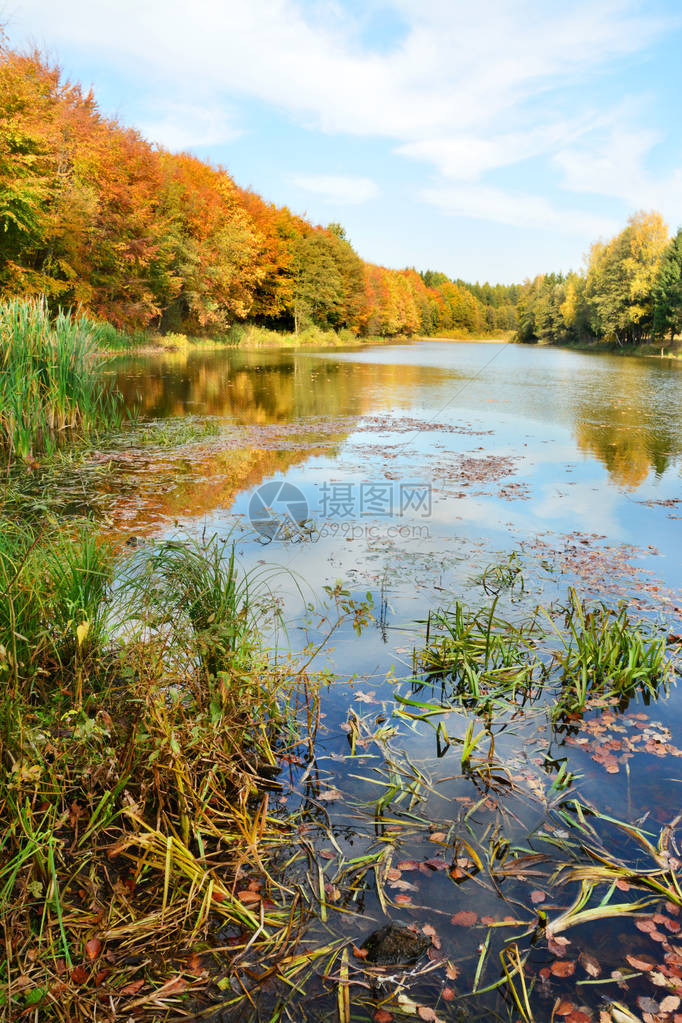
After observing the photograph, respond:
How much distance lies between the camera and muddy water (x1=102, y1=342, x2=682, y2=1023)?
82.0 inches

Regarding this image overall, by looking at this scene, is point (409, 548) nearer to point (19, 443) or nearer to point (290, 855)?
point (290, 855)

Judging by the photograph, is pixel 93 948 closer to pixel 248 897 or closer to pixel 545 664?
pixel 248 897

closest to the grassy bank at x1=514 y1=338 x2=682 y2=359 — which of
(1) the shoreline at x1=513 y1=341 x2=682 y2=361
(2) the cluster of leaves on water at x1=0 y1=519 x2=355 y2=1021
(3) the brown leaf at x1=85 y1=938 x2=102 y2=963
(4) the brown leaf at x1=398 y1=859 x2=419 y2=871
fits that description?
(1) the shoreline at x1=513 y1=341 x2=682 y2=361

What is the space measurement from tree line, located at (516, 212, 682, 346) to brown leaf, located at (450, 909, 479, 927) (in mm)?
50630

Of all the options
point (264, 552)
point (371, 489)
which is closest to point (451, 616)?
point (264, 552)

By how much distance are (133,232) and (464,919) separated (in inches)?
1238

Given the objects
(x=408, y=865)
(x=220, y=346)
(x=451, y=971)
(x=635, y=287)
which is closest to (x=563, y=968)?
(x=451, y=971)

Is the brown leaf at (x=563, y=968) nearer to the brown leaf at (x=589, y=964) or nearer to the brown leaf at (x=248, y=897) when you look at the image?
the brown leaf at (x=589, y=964)

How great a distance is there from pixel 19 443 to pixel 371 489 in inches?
174

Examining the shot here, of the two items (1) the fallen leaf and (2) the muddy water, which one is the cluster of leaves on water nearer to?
(2) the muddy water

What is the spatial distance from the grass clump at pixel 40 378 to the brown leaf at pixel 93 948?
226 inches

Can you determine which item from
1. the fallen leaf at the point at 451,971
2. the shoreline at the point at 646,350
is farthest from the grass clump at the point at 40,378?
the shoreline at the point at 646,350

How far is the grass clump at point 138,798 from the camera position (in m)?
1.94

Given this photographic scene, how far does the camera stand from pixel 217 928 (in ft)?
6.99
